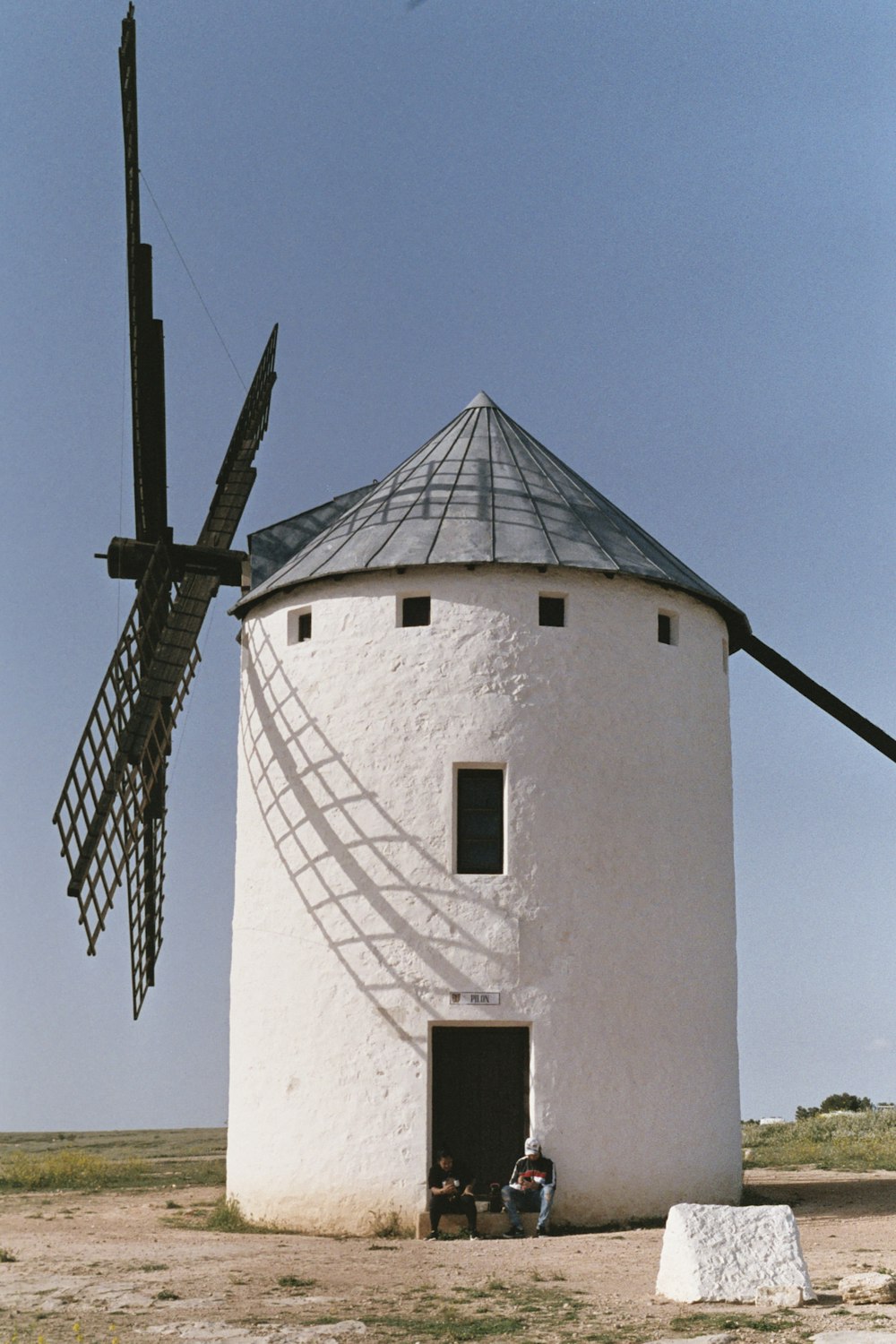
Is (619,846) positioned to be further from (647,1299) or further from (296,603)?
(647,1299)

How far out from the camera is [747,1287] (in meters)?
11.3

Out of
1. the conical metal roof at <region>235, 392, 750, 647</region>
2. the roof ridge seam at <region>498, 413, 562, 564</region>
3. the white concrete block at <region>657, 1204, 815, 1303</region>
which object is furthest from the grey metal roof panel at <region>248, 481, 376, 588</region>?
the white concrete block at <region>657, 1204, 815, 1303</region>

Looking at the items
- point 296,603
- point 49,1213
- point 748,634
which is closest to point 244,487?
point 296,603

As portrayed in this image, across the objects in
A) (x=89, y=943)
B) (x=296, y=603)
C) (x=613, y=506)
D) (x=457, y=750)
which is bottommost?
→ (x=89, y=943)

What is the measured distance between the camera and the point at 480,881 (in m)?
17.2

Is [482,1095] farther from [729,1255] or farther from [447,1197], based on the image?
[729,1255]

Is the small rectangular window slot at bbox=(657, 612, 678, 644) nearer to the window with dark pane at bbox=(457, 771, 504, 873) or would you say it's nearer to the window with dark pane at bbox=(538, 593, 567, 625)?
the window with dark pane at bbox=(538, 593, 567, 625)

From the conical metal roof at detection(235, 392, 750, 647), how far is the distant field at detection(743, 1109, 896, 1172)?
315 inches

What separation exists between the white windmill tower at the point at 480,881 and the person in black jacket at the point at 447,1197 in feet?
0.88

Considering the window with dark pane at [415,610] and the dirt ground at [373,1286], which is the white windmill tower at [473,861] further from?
the dirt ground at [373,1286]

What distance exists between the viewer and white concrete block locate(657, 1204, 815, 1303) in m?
11.3

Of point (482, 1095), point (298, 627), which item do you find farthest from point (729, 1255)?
point (298, 627)

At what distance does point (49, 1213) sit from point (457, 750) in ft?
24.7

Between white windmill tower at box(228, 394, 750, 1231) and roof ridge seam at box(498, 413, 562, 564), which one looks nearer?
white windmill tower at box(228, 394, 750, 1231)
